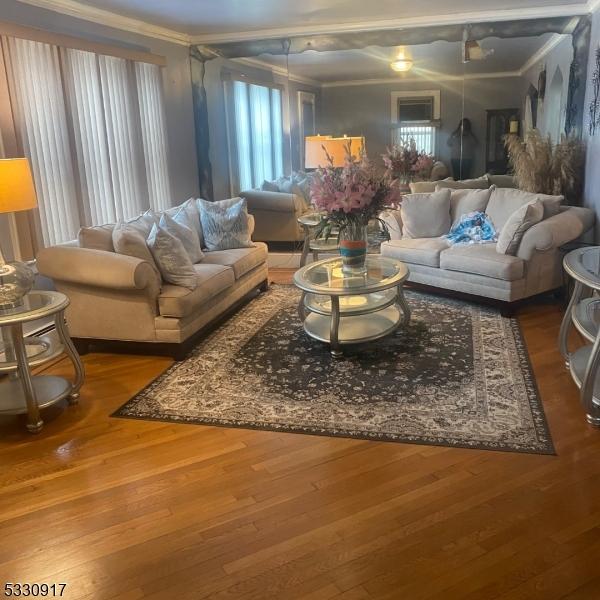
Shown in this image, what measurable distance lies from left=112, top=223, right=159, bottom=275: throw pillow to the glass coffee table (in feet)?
3.41

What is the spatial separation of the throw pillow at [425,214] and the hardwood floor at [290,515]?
2601 mm

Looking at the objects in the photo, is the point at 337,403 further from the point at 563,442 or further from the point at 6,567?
the point at 6,567

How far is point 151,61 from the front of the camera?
5.45 m

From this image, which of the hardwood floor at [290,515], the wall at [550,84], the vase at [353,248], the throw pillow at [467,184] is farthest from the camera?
the throw pillow at [467,184]

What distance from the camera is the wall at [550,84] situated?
5.43 m

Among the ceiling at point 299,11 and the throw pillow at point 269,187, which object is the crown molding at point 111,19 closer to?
the ceiling at point 299,11

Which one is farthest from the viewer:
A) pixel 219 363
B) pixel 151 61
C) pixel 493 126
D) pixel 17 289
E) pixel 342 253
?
pixel 493 126

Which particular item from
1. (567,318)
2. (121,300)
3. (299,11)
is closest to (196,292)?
(121,300)

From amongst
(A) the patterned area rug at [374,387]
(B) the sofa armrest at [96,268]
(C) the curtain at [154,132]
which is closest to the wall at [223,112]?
(C) the curtain at [154,132]

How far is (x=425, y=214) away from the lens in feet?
17.5

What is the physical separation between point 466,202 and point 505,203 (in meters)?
0.40

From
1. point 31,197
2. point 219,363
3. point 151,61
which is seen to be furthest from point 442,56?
point 31,197

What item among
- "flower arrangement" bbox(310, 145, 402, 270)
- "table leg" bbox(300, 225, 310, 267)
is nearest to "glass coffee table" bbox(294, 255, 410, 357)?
"flower arrangement" bbox(310, 145, 402, 270)

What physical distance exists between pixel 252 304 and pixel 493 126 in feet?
10.2
